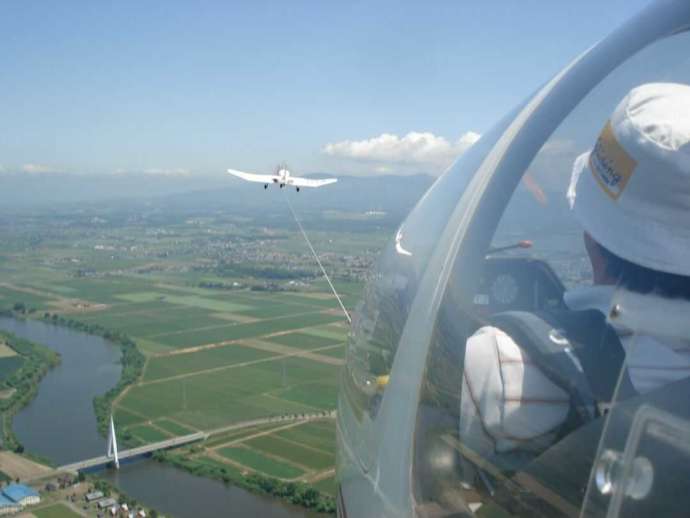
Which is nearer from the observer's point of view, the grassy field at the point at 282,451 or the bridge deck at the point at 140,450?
the grassy field at the point at 282,451

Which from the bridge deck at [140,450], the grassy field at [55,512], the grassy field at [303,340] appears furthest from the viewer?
the grassy field at [303,340]

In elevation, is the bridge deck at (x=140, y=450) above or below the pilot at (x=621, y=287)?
below

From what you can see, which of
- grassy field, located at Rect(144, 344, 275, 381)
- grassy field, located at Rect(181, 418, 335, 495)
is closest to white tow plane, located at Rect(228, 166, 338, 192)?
grassy field, located at Rect(181, 418, 335, 495)

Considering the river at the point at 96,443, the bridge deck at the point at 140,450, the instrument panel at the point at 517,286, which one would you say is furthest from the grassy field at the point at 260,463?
the instrument panel at the point at 517,286

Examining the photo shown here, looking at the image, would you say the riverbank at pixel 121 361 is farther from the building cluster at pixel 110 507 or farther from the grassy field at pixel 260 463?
the grassy field at pixel 260 463

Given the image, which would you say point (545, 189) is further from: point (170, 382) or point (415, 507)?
point (170, 382)

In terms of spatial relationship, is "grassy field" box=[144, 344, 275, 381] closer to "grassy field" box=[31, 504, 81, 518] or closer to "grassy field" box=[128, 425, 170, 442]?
"grassy field" box=[128, 425, 170, 442]

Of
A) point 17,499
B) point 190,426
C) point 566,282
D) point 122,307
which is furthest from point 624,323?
point 122,307
